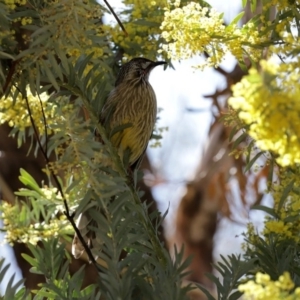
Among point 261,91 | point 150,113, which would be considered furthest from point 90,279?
point 261,91

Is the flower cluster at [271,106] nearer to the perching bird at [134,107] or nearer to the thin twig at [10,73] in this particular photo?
the thin twig at [10,73]

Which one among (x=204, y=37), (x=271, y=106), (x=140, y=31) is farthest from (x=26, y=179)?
(x=271, y=106)

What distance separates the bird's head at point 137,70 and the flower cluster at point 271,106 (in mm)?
1603

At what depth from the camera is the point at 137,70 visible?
2625mm

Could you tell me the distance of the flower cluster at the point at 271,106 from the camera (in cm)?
71

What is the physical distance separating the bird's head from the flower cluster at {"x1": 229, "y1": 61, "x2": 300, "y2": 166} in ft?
5.26

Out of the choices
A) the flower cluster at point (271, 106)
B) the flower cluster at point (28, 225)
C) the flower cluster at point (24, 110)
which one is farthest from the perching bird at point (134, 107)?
the flower cluster at point (271, 106)

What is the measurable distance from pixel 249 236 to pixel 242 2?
50 centimetres

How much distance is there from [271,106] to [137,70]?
1.93 meters

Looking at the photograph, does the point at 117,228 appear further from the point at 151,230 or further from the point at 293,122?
the point at 293,122

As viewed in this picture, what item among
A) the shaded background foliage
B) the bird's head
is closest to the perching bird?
→ the bird's head

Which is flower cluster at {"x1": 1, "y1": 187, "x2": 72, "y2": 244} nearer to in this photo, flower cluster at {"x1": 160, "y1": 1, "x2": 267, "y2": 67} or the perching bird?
flower cluster at {"x1": 160, "y1": 1, "x2": 267, "y2": 67}

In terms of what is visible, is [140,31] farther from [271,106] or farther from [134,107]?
[271,106]

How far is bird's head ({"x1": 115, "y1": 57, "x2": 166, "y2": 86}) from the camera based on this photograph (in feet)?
7.91
